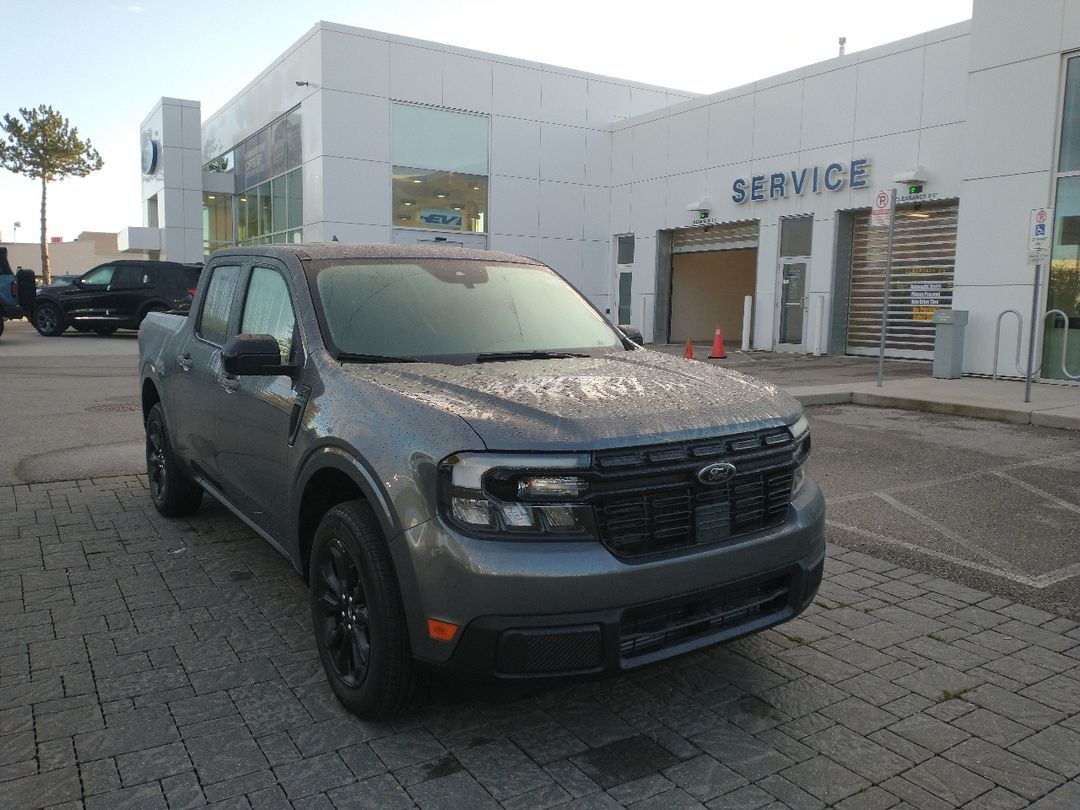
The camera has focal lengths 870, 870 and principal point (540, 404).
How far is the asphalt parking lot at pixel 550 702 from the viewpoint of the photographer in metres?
2.77

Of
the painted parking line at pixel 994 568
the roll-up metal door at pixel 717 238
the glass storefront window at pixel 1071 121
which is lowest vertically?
the painted parking line at pixel 994 568

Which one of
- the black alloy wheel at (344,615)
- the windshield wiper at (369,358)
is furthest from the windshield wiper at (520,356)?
the black alloy wheel at (344,615)

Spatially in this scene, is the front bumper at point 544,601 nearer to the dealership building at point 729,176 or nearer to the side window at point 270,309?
the side window at point 270,309

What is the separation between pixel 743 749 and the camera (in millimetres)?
3012

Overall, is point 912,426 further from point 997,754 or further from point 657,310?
point 657,310

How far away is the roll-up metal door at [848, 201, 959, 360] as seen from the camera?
18328mm

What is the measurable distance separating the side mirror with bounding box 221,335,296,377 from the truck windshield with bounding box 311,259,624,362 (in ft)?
0.77

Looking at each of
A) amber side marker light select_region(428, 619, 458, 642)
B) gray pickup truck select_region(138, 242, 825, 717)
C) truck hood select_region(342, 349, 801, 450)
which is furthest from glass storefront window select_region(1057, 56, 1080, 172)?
amber side marker light select_region(428, 619, 458, 642)

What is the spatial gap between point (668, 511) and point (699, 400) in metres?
0.51

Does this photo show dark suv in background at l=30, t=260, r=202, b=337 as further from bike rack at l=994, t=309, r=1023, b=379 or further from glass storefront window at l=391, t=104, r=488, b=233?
bike rack at l=994, t=309, r=1023, b=379

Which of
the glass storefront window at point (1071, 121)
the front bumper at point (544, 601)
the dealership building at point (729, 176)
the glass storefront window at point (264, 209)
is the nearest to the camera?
the front bumper at point (544, 601)

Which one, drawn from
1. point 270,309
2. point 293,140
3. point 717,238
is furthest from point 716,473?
point 293,140

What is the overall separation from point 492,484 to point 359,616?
0.84 metres

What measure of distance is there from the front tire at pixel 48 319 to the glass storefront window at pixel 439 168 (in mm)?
9627
